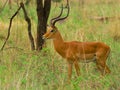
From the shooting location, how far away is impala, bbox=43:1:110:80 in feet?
22.2

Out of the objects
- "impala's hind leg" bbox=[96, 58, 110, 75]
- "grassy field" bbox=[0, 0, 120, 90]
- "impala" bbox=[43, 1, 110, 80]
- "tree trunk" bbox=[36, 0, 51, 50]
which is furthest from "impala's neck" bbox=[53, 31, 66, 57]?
"tree trunk" bbox=[36, 0, 51, 50]

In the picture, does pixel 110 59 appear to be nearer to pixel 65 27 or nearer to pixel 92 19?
pixel 65 27

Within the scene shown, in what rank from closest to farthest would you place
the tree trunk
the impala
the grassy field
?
the grassy field → the impala → the tree trunk

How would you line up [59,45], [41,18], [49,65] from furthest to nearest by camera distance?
[41,18] < [59,45] < [49,65]

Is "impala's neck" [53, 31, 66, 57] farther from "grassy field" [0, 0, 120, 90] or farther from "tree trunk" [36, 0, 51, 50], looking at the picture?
"tree trunk" [36, 0, 51, 50]

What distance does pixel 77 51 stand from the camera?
270 inches

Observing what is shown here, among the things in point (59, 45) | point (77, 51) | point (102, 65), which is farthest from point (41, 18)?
point (102, 65)

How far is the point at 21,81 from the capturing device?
221 inches

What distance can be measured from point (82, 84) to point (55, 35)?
4.45ft

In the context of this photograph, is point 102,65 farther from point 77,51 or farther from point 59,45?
point 59,45

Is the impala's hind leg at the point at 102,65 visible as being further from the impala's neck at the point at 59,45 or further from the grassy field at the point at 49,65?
the impala's neck at the point at 59,45

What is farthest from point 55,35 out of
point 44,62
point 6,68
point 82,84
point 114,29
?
point 114,29

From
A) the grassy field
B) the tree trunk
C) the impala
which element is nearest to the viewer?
the grassy field

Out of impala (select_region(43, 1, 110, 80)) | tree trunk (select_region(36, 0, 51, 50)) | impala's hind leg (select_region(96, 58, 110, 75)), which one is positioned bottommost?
impala's hind leg (select_region(96, 58, 110, 75))
